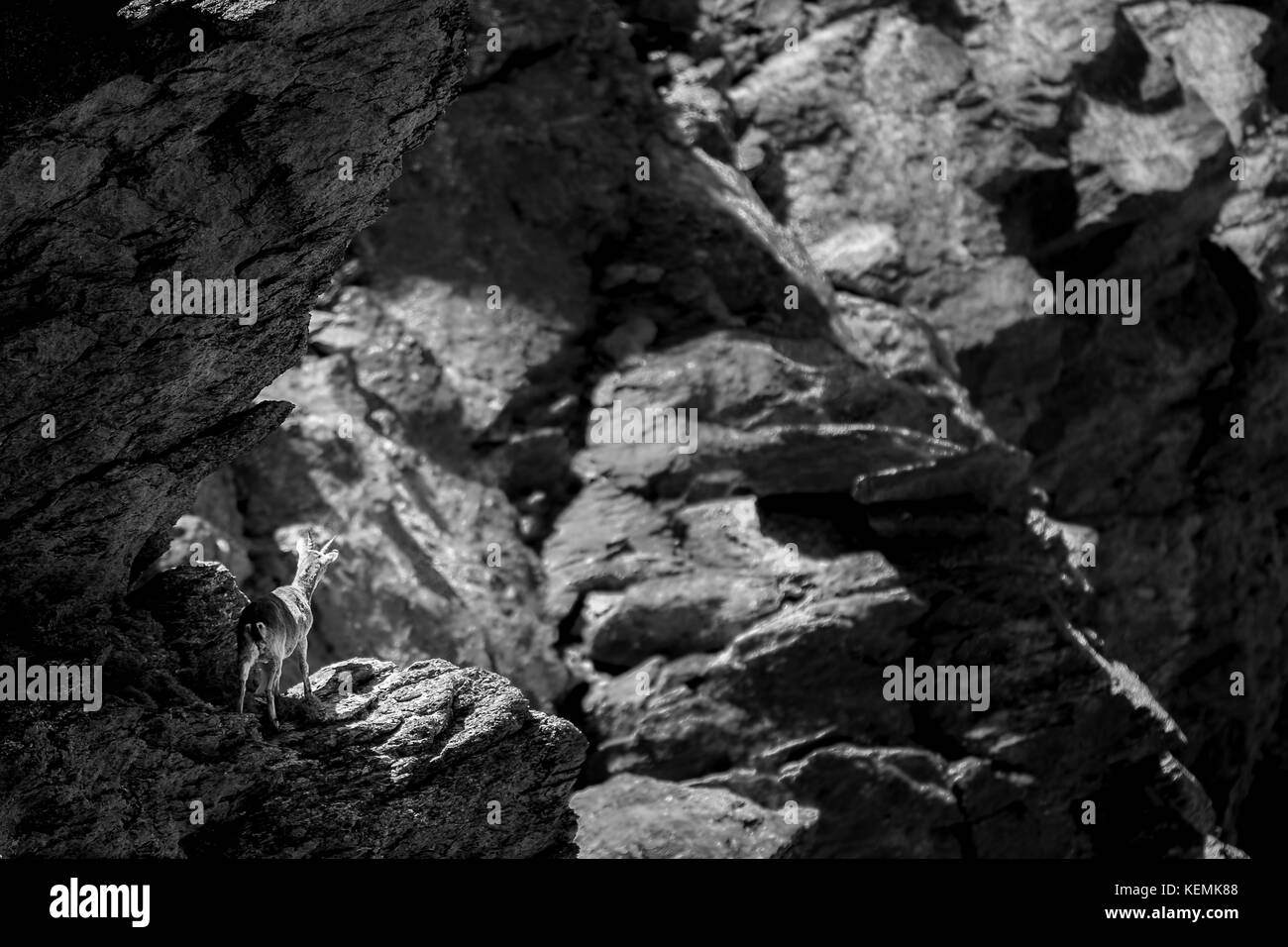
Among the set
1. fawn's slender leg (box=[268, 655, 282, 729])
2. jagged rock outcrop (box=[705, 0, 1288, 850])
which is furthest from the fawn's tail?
jagged rock outcrop (box=[705, 0, 1288, 850])

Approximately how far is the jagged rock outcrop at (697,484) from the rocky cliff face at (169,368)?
656 centimetres

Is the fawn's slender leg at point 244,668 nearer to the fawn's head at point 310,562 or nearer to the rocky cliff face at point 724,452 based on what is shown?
the rocky cliff face at point 724,452

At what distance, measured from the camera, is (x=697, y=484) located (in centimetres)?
2828

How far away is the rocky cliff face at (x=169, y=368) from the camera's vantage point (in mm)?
15797

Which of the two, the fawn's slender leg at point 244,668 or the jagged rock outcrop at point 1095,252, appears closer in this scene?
the fawn's slender leg at point 244,668

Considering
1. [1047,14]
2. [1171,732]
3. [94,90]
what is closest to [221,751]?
[94,90]

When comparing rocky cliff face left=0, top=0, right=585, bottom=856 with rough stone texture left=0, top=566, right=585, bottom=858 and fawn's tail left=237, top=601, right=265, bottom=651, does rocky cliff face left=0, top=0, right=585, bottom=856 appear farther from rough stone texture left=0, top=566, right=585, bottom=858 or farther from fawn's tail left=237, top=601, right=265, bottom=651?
fawn's tail left=237, top=601, right=265, bottom=651

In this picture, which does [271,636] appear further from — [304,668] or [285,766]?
[285,766]

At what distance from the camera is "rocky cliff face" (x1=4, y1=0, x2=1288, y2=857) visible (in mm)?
17359

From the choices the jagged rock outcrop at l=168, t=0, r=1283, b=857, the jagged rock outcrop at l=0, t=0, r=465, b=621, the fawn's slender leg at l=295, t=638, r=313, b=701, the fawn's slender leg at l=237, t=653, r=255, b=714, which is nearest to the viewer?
the jagged rock outcrop at l=0, t=0, r=465, b=621

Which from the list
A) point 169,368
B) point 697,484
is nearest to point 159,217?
point 169,368

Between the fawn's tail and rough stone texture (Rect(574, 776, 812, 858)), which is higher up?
the fawn's tail

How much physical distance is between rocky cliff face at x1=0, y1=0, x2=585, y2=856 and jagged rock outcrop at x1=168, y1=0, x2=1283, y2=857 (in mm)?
6559

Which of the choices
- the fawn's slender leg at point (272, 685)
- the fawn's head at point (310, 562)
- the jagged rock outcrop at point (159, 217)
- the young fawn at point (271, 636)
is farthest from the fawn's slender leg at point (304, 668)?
the jagged rock outcrop at point (159, 217)
